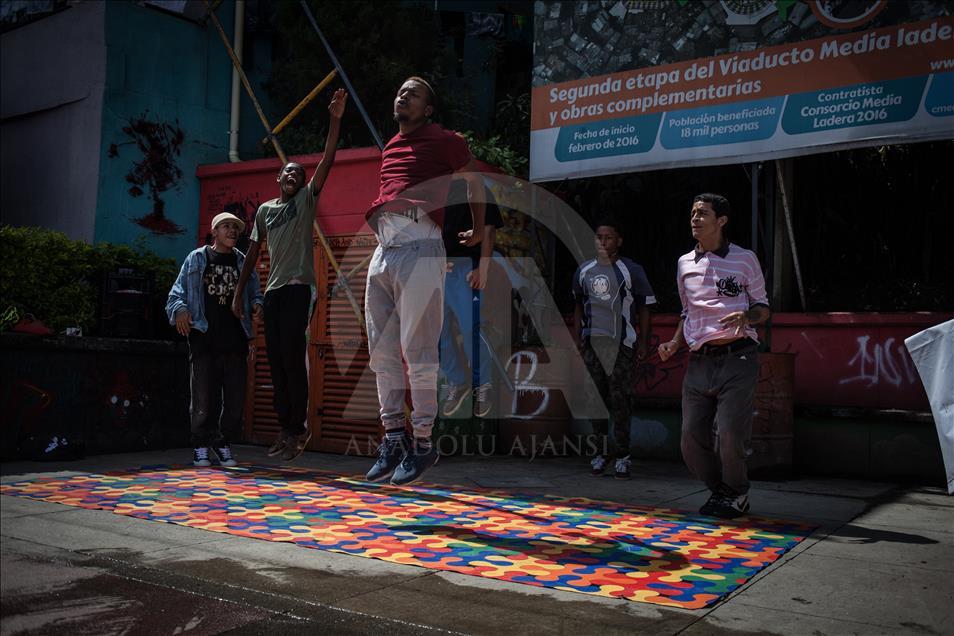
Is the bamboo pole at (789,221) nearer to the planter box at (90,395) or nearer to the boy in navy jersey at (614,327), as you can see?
the boy in navy jersey at (614,327)

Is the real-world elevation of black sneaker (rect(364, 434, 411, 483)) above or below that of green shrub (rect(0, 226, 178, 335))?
below

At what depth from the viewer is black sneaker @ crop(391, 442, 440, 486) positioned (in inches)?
170

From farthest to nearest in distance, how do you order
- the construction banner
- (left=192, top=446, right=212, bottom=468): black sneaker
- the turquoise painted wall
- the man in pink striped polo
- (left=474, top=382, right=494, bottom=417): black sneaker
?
the turquoise painted wall, (left=474, top=382, right=494, bottom=417): black sneaker, the construction banner, (left=192, top=446, right=212, bottom=468): black sneaker, the man in pink striped polo

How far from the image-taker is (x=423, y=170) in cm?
431

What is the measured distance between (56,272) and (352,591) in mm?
6102

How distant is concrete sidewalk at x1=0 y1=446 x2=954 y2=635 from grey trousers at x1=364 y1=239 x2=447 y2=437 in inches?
37.7

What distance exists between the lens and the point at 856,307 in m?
8.33

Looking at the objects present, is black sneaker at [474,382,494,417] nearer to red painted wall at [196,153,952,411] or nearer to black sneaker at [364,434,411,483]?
red painted wall at [196,153,952,411]

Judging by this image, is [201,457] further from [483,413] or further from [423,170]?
[423,170]

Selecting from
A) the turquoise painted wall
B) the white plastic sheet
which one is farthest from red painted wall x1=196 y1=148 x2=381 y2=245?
the white plastic sheet

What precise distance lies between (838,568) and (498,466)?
13.6 ft

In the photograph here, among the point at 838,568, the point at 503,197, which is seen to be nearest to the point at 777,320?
the point at 503,197

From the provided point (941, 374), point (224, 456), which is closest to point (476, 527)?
point (941, 374)

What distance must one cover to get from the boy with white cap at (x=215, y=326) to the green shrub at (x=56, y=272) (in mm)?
2057
